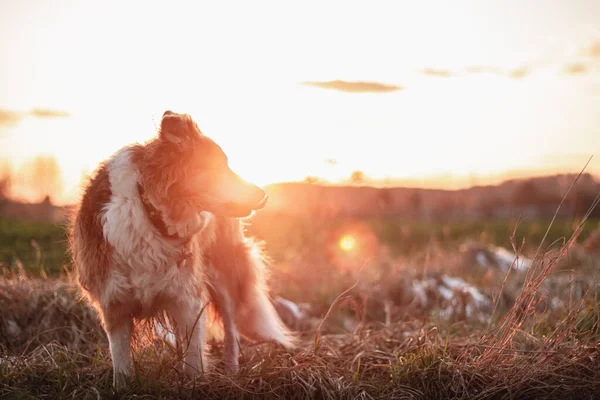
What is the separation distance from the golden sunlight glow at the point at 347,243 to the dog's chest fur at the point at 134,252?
935cm

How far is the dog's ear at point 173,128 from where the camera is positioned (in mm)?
3908

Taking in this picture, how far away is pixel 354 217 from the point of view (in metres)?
20.0

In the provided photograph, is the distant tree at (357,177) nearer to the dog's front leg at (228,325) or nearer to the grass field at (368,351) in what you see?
the grass field at (368,351)

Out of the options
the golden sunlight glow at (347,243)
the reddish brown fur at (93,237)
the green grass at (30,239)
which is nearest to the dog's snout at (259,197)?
the reddish brown fur at (93,237)

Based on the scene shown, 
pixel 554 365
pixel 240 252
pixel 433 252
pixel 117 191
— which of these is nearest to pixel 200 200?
pixel 117 191

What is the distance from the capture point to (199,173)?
4047 mm

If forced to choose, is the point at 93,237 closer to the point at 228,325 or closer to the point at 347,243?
the point at 228,325

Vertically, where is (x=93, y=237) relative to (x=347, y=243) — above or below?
above

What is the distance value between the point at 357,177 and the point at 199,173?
1785 mm

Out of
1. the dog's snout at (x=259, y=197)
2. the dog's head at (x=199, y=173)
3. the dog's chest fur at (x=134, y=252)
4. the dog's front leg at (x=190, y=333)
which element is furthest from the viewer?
the dog's snout at (x=259, y=197)

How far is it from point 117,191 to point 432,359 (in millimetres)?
2573

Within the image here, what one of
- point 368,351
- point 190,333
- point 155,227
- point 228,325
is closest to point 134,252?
point 155,227

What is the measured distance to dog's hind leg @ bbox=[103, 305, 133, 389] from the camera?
12.9ft

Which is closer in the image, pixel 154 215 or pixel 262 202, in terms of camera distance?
pixel 154 215
